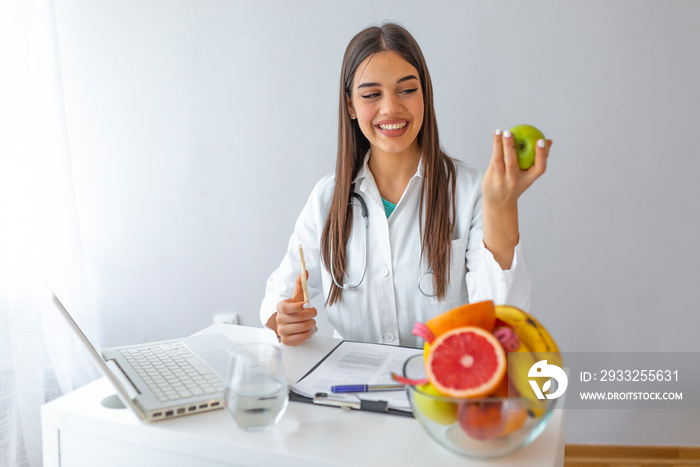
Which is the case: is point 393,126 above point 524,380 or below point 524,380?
above

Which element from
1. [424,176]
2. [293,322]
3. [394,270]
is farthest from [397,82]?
[293,322]

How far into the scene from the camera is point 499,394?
71 cm

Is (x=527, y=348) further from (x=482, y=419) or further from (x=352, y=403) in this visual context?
(x=352, y=403)

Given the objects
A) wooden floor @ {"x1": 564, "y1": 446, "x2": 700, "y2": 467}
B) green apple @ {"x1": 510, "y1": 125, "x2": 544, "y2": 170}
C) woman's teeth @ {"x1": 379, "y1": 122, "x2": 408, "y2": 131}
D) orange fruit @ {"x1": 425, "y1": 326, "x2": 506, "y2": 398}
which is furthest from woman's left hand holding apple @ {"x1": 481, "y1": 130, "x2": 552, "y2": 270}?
wooden floor @ {"x1": 564, "y1": 446, "x2": 700, "y2": 467}

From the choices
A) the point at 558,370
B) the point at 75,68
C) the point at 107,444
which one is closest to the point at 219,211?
the point at 75,68

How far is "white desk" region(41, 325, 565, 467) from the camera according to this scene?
807mm

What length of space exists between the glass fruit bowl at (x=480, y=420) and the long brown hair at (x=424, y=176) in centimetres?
71

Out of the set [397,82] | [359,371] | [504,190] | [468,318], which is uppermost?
[397,82]

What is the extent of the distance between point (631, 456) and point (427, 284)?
4.15 ft

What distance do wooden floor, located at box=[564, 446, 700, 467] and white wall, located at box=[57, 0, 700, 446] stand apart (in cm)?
4

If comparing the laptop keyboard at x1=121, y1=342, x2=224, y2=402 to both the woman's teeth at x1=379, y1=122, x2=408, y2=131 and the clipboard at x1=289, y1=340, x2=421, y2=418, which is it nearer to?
the clipboard at x1=289, y1=340, x2=421, y2=418

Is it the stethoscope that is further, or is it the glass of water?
the stethoscope

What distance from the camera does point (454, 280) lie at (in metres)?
1.48

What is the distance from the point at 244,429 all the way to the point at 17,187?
155 centimetres
